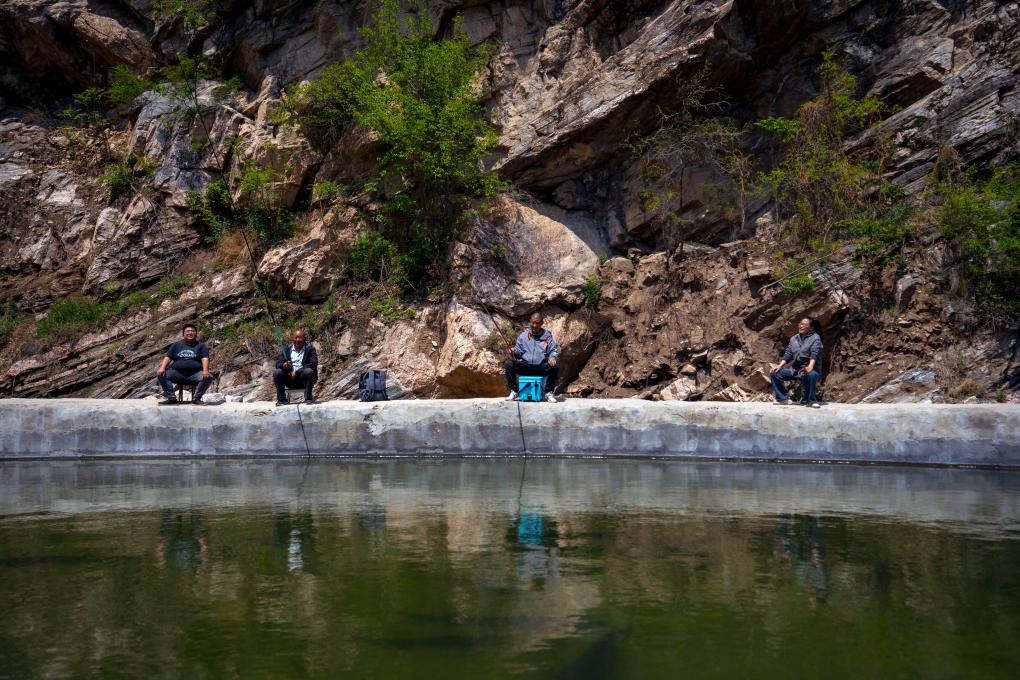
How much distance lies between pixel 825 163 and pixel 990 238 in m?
3.82

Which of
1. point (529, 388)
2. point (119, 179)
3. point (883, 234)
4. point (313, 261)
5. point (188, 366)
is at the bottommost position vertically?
point (529, 388)

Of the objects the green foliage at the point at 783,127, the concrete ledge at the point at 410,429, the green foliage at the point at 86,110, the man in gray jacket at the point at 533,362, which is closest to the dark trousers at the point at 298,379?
the concrete ledge at the point at 410,429

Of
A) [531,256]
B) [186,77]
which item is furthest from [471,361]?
[186,77]

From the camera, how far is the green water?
4.32 m

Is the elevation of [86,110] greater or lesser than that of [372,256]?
greater

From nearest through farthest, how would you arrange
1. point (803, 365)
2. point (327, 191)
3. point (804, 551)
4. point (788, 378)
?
point (804, 551)
point (788, 378)
point (803, 365)
point (327, 191)

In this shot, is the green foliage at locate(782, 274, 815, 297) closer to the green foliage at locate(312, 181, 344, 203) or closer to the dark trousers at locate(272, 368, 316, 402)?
→ the dark trousers at locate(272, 368, 316, 402)

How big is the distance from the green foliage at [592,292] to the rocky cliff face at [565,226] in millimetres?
317

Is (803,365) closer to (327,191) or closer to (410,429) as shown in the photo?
(410,429)

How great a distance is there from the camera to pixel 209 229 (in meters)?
23.8

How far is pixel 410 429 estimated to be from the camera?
43.3 feet

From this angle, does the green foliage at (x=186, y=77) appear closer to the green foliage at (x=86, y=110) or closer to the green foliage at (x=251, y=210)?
the green foliage at (x=86, y=110)

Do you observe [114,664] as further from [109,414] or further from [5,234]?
[5,234]

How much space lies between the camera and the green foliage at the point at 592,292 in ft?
65.2
